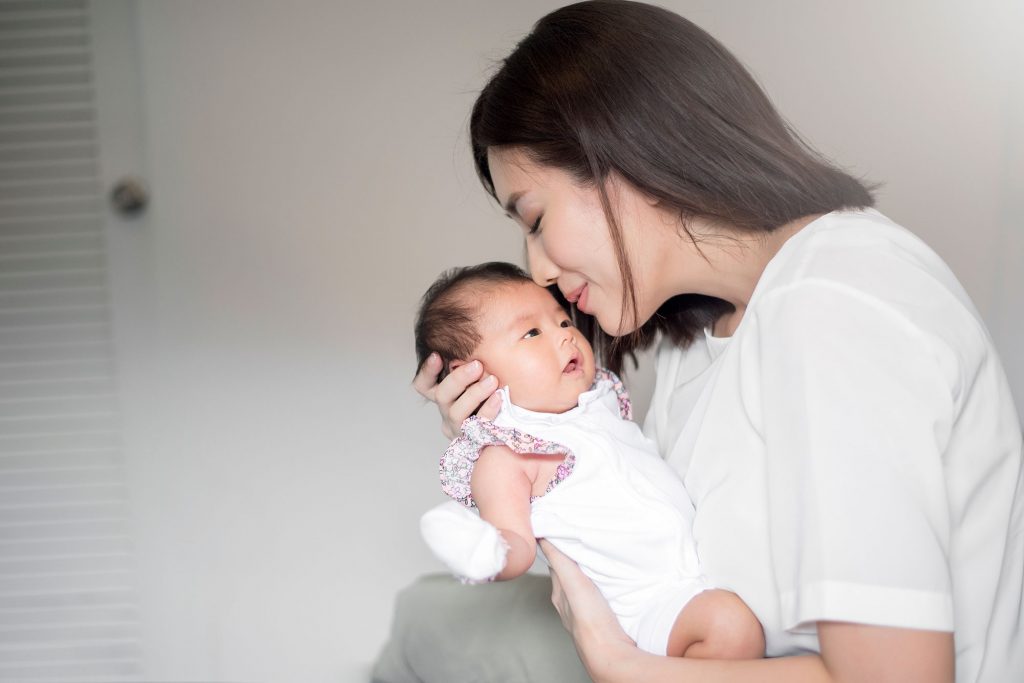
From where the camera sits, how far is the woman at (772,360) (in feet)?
2.70

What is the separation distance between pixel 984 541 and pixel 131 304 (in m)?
1.77

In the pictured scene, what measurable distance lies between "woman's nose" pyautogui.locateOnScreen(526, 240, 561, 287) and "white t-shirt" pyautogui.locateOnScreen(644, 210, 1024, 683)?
288 millimetres

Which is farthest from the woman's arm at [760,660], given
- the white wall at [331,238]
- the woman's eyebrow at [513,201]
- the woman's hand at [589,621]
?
the white wall at [331,238]

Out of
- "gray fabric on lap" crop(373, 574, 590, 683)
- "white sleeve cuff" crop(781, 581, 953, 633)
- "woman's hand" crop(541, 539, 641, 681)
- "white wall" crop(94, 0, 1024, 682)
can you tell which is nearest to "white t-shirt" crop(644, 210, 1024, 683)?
"white sleeve cuff" crop(781, 581, 953, 633)

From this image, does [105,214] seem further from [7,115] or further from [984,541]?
[984,541]

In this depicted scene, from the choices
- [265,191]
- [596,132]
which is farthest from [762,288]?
[265,191]

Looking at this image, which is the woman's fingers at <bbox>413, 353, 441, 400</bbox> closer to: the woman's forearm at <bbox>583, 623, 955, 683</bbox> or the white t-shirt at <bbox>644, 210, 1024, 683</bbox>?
the white t-shirt at <bbox>644, 210, 1024, 683</bbox>

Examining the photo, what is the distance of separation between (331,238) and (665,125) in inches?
43.8

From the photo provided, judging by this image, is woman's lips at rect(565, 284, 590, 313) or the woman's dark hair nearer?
the woman's dark hair

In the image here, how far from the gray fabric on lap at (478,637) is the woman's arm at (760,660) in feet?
1.19

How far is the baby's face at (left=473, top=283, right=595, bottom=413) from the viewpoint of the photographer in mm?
1223

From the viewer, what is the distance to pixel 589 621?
3.53 ft

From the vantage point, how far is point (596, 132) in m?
1.11

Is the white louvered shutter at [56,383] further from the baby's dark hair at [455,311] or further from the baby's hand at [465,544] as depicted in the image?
the baby's hand at [465,544]
